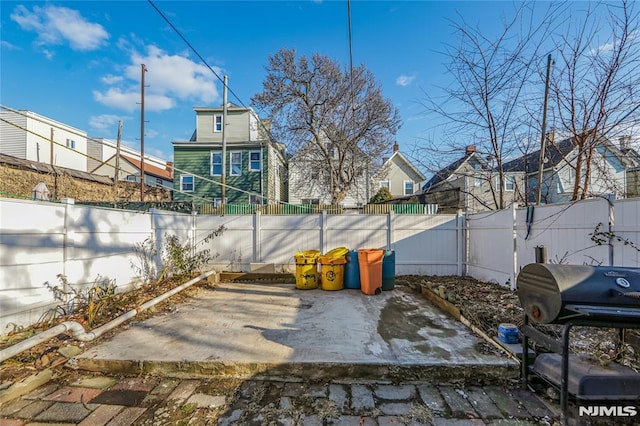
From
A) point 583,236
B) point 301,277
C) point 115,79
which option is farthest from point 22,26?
point 583,236

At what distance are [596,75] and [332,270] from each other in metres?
5.85

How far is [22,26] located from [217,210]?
7.19 metres

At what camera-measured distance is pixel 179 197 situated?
1659 centimetres

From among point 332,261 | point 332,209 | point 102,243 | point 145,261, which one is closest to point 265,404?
point 332,261

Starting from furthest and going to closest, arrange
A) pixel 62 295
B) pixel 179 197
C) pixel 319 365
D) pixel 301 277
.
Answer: pixel 179 197 < pixel 301 277 < pixel 62 295 < pixel 319 365

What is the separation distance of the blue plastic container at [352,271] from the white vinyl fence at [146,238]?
1.37 meters

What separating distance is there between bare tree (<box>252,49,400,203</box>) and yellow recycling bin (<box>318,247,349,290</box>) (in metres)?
10.3

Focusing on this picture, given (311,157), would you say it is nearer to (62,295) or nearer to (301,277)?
(301,277)

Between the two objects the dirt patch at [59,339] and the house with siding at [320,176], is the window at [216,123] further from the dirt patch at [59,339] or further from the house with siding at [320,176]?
the dirt patch at [59,339]

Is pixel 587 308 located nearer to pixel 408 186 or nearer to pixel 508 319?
pixel 508 319

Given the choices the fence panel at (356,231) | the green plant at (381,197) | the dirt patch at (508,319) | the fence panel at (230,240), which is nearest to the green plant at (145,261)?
the fence panel at (230,240)

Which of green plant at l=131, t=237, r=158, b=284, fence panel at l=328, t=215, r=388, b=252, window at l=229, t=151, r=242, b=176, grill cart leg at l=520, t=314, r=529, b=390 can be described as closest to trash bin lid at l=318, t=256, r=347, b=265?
fence panel at l=328, t=215, r=388, b=252

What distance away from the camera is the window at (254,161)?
15.8m

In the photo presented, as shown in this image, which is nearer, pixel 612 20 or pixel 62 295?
pixel 62 295
